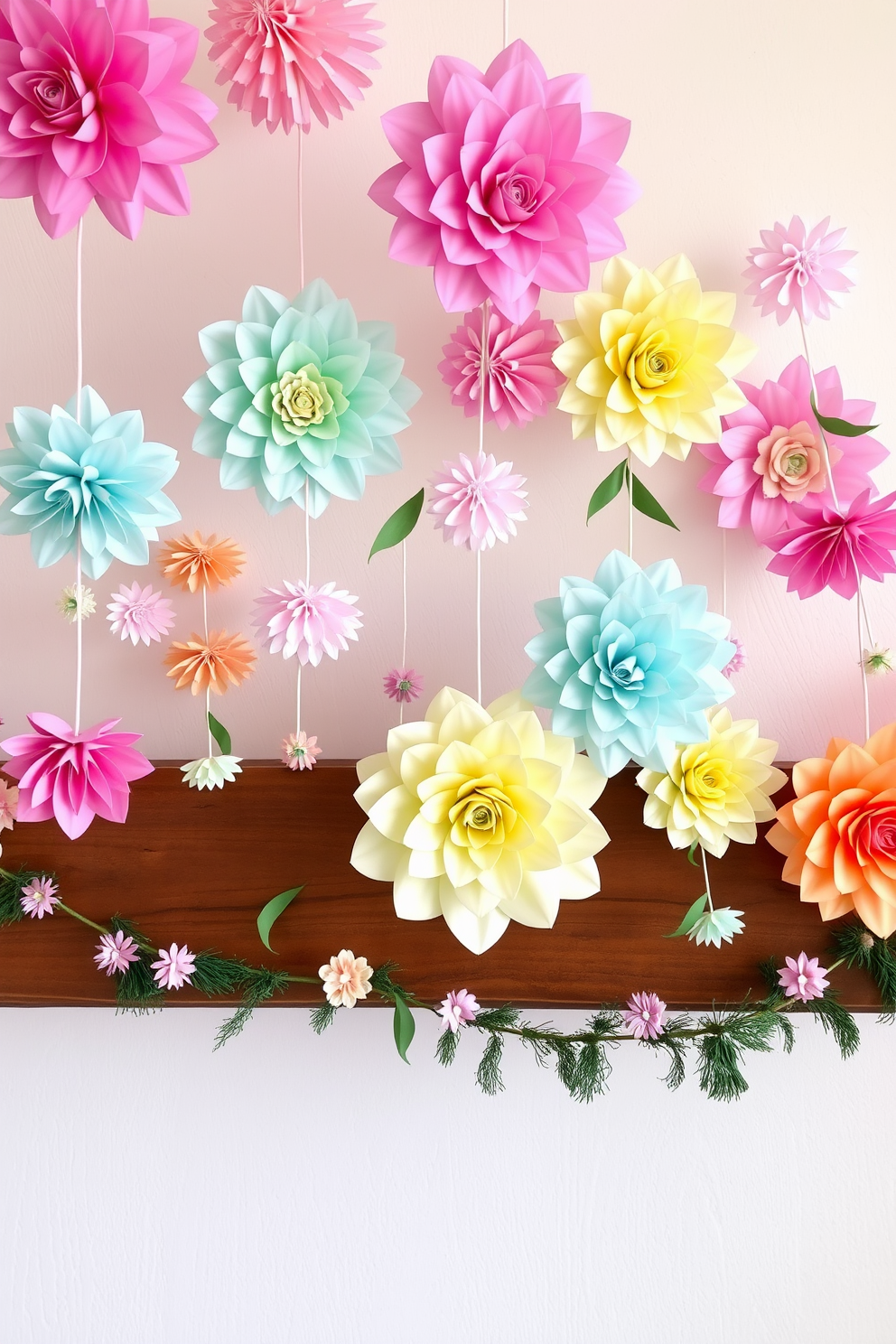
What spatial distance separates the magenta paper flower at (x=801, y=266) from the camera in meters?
0.63

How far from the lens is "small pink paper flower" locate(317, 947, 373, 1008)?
62 cm

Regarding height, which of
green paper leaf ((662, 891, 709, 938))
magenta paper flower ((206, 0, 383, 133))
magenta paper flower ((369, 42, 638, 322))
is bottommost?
green paper leaf ((662, 891, 709, 938))

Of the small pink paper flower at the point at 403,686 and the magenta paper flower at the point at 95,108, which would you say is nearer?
the magenta paper flower at the point at 95,108

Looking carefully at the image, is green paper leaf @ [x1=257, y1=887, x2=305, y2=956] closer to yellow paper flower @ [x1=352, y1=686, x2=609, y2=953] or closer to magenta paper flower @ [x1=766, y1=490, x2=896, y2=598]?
yellow paper flower @ [x1=352, y1=686, x2=609, y2=953]

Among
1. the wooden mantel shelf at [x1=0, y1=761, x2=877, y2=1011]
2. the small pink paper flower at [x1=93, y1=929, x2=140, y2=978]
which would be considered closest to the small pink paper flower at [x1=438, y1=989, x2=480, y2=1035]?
the wooden mantel shelf at [x1=0, y1=761, x2=877, y2=1011]

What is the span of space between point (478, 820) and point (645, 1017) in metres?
0.21

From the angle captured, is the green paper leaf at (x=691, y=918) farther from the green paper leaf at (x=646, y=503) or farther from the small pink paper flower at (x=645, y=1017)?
the green paper leaf at (x=646, y=503)

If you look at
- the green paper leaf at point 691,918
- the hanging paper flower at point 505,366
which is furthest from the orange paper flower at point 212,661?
the green paper leaf at point 691,918

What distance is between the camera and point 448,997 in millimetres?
622

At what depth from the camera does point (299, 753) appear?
0.63m

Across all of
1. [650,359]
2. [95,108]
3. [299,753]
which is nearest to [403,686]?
[299,753]

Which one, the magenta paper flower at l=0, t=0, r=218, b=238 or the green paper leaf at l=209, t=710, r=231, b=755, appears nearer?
the magenta paper flower at l=0, t=0, r=218, b=238

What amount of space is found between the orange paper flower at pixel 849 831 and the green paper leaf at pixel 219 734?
42 centimetres

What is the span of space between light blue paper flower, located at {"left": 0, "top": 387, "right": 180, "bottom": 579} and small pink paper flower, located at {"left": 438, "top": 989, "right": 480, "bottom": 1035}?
0.39 metres
